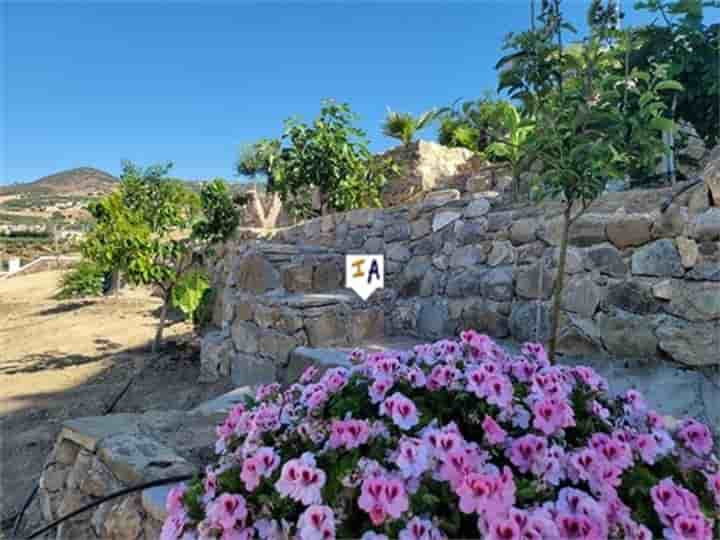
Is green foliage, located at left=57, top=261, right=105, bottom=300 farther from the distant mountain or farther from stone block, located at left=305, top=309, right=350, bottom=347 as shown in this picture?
the distant mountain

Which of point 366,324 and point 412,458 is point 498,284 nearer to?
point 366,324

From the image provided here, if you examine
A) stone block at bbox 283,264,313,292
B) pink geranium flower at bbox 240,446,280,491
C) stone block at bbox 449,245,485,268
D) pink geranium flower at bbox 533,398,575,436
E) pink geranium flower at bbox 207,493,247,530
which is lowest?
pink geranium flower at bbox 207,493,247,530

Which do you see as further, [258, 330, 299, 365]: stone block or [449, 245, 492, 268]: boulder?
[258, 330, 299, 365]: stone block

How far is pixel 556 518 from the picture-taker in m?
0.77

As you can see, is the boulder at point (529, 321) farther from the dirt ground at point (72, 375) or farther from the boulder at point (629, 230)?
the dirt ground at point (72, 375)

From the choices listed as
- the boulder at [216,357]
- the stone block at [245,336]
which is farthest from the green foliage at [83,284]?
the stone block at [245,336]

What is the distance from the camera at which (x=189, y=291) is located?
207 inches

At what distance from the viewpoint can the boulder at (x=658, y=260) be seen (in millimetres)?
2033

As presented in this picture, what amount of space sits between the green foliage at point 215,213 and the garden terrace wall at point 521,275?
161 centimetres

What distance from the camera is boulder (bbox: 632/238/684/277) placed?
2.03m

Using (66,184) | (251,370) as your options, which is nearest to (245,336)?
(251,370)

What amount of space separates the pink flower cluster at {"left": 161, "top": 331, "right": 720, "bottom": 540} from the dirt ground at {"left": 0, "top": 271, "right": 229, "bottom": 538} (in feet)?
5.21

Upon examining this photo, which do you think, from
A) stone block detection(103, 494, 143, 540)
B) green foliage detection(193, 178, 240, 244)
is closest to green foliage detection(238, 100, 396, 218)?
green foliage detection(193, 178, 240, 244)

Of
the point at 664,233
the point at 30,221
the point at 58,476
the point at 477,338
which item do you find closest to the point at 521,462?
the point at 477,338
